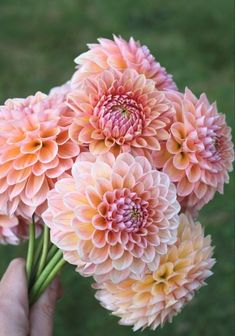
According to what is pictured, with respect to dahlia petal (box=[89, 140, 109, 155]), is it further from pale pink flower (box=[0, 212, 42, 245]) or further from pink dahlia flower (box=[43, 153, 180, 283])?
pale pink flower (box=[0, 212, 42, 245])

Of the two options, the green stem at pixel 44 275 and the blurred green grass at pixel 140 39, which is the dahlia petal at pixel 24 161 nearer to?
the green stem at pixel 44 275

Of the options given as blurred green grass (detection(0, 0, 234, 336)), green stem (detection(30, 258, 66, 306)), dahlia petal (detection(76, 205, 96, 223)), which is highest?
blurred green grass (detection(0, 0, 234, 336))

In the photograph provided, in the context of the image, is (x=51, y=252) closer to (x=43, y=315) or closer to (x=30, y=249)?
(x=30, y=249)

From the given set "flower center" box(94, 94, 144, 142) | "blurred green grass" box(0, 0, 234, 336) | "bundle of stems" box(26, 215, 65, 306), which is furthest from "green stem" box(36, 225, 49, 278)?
"blurred green grass" box(0, 0, 234, 336)

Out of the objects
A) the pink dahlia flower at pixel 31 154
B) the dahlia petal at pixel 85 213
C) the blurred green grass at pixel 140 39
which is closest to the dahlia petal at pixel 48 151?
the pink dahlia flower at pixel 31 154

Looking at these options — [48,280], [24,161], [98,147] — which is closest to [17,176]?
[24,161]

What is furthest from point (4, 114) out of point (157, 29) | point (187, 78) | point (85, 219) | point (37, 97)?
point (157, 29)

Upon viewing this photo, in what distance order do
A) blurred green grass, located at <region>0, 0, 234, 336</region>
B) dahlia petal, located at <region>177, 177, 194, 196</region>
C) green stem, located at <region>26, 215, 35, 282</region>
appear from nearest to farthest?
dahlia petal, located at <region>177, 177, 194, 196</region> < green stem, located at <region>26, 215, 35, 282</region> < blurred green grass, located at <region>0, 0, 234, 336</region>

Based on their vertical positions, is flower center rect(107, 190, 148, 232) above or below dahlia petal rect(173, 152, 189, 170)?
below
